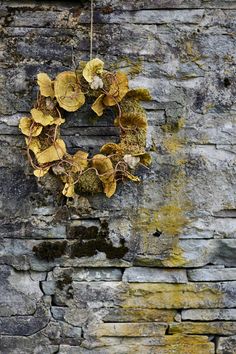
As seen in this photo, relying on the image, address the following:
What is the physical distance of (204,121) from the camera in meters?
2.66

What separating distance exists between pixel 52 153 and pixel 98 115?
0.29 m

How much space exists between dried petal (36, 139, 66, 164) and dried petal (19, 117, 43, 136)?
10cm

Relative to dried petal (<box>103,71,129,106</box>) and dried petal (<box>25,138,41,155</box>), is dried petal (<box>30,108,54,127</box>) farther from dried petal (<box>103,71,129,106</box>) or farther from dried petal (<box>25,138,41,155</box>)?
dried petal (<box>103,71,129,106</box>)

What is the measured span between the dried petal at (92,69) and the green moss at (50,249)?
33.1 inches

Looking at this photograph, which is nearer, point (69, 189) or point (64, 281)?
point (69, 189)

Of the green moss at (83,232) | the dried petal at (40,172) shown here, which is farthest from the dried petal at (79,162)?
the green moss at (83,232)

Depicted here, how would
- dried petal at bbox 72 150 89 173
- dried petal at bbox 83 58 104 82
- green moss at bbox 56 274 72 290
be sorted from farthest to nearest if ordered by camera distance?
green moss at bbox 56 274 72 290, dried petal at bbox 72 150 89 173, dried petal at bbox 83 58 104 82

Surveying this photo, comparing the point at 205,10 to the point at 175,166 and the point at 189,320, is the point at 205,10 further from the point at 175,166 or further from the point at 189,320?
the point at 189,320

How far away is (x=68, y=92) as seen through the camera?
255 cm

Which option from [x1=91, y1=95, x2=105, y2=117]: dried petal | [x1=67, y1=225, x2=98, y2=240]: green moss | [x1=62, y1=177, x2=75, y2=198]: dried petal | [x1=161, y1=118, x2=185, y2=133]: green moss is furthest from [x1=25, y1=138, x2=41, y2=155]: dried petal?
[x1=161, y1=118, x2=185, y2=133]: green moss

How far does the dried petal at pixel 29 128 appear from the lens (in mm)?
2562

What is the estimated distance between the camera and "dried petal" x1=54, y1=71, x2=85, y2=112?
99.3 inches

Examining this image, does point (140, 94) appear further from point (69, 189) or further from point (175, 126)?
point (69, 189)

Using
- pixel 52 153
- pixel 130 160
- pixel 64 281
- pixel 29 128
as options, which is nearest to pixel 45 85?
pixel 29 128
